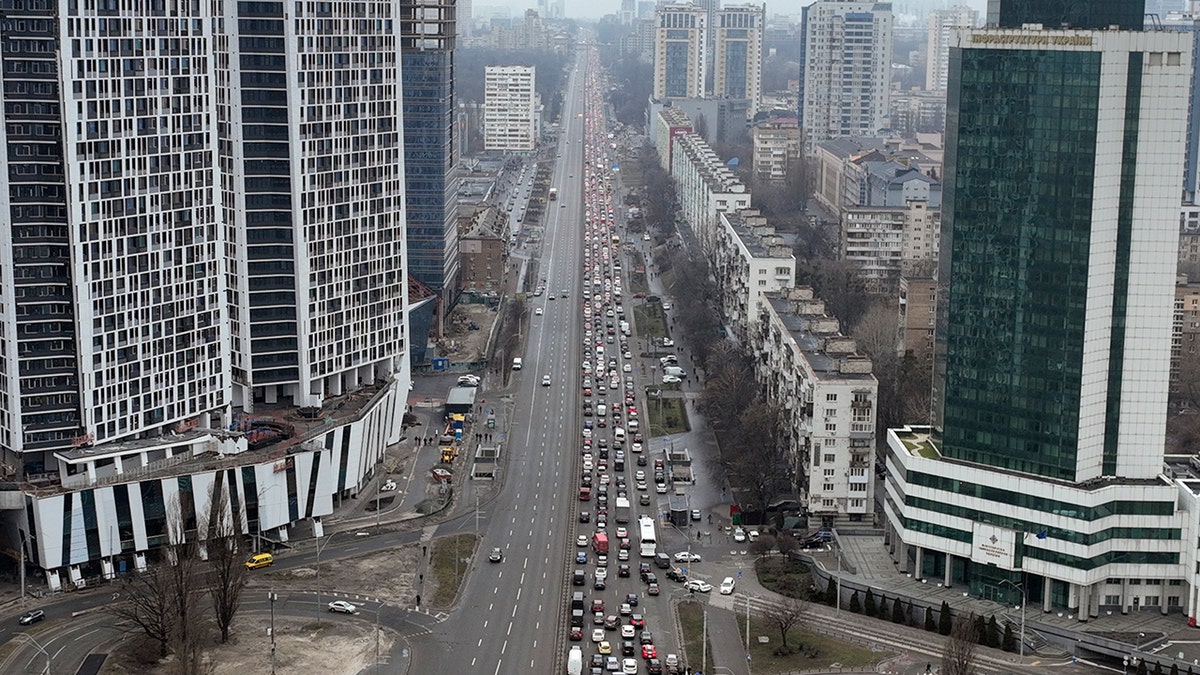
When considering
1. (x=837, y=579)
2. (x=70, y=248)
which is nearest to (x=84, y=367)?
(x=70, y=248)

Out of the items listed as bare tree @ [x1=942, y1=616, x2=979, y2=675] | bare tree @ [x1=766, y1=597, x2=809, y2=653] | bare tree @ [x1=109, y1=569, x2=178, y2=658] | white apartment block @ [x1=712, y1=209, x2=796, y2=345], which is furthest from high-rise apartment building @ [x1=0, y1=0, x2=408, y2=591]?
bare tree @ [x1=942, y1=616, x2=979, y2=675]

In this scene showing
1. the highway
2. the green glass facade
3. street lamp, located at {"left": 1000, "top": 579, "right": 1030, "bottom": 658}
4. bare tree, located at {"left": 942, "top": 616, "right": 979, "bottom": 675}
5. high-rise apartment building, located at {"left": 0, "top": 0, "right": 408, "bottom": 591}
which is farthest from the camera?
high-rise apartment building, located at {"left": 0, "top": 0, "right": 408, "bottom": 591}

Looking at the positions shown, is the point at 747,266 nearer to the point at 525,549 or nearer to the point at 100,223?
the point at 525,549

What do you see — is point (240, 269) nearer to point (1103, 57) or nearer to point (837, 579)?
point (837, 579)

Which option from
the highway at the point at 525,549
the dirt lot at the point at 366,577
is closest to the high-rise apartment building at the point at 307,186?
the highway at the point at 525,549

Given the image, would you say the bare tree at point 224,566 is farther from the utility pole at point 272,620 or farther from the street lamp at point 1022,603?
the street lamp at point 1022,603

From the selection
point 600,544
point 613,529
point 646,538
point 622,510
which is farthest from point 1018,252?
point 622,510

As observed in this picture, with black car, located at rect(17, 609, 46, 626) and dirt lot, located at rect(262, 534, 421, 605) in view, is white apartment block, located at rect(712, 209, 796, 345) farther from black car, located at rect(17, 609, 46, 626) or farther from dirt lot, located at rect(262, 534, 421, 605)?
black car, located at rect(17, 609, 46, 626)
